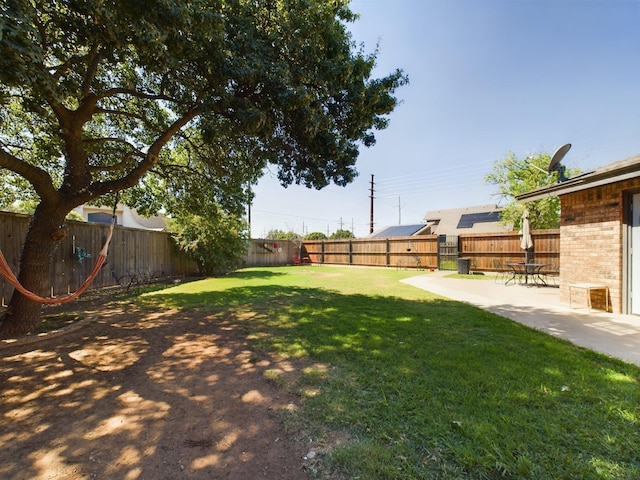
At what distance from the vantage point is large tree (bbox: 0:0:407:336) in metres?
3.47

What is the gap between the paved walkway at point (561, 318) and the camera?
373cm

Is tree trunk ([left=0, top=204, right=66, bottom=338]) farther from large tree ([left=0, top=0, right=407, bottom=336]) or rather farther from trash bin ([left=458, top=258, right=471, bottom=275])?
trash bin ([left=458, top=258, right=471, bottom=275])

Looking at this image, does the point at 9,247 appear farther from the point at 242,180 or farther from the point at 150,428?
the point at 150,428

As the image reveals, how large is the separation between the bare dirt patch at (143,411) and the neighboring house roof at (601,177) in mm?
6110

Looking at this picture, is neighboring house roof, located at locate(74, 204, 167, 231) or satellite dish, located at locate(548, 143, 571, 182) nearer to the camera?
satellite dish, located at locate(548, 143, 571, 182)

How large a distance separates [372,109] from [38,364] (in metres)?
6.15

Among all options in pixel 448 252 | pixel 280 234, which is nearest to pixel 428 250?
pixel 448 252

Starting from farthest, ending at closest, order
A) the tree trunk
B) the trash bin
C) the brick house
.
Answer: the trash bin < the brick house < the tree trunk

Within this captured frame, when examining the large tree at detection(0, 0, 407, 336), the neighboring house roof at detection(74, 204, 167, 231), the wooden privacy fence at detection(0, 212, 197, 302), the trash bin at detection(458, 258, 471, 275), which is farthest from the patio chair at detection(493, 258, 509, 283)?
the neighboring house roof at detection(74, 204, 167, 231)

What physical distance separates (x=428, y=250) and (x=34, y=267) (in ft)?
49.3

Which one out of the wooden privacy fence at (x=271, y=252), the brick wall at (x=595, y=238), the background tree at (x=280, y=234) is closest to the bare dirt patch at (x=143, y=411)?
the brick wall at (x=595, y=238)

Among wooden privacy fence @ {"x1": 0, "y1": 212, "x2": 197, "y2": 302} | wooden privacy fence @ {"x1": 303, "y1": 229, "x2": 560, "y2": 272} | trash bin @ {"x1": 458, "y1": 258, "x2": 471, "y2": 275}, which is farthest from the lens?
trash bin @ {"x1": 458, "y1": 258, "x2": 471, "y2": 275}

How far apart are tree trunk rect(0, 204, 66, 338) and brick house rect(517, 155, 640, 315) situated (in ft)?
30.2

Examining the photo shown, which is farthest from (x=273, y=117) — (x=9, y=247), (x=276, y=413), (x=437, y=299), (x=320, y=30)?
(x=9, y=247)
